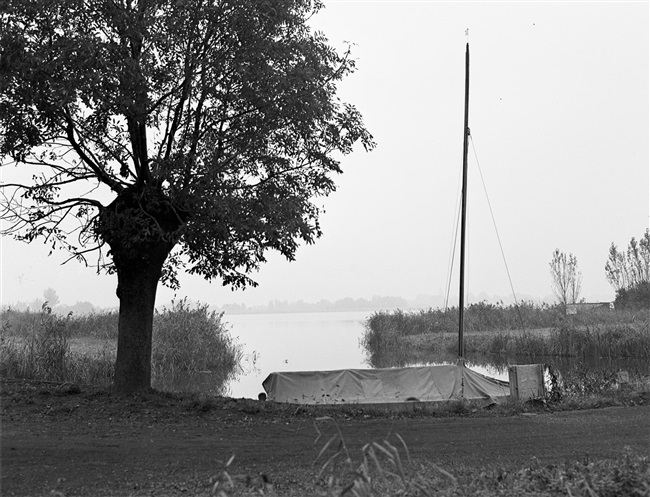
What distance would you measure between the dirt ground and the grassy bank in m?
3.73

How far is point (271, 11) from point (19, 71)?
4091mm

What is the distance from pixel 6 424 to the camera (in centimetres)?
1007

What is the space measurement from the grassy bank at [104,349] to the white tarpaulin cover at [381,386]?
5.53m

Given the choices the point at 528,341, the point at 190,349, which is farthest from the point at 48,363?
the point at 528,341

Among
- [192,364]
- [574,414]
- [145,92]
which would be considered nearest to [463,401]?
[574,414]

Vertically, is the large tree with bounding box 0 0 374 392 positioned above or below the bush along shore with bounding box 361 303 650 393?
above

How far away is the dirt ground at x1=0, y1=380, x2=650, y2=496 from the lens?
702 centimetres

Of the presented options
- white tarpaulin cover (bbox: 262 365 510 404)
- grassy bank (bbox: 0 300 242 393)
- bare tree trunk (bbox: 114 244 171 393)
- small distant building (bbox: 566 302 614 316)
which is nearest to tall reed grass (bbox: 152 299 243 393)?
grassy bank (bbox: 0 300 242 393)

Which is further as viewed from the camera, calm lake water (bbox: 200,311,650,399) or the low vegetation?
calm lake water (bbox: 200,311,650,399)

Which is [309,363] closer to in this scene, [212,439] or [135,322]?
[135,322]

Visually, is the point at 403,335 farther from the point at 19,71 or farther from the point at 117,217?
the point at 19,71

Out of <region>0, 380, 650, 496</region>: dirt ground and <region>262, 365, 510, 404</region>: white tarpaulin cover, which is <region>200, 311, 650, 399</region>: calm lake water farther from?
<region>0, 380, 650, 496</region>: dirt ground

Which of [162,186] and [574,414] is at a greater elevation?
[162,186]

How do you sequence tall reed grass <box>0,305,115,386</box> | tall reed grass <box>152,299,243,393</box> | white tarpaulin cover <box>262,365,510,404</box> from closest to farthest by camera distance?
white tarpaulin cover <box>262,365,510,404</box>, tall reed grass <box>0,305,115,386</box>, tall reed grass <box>152,299,243,393</box>
